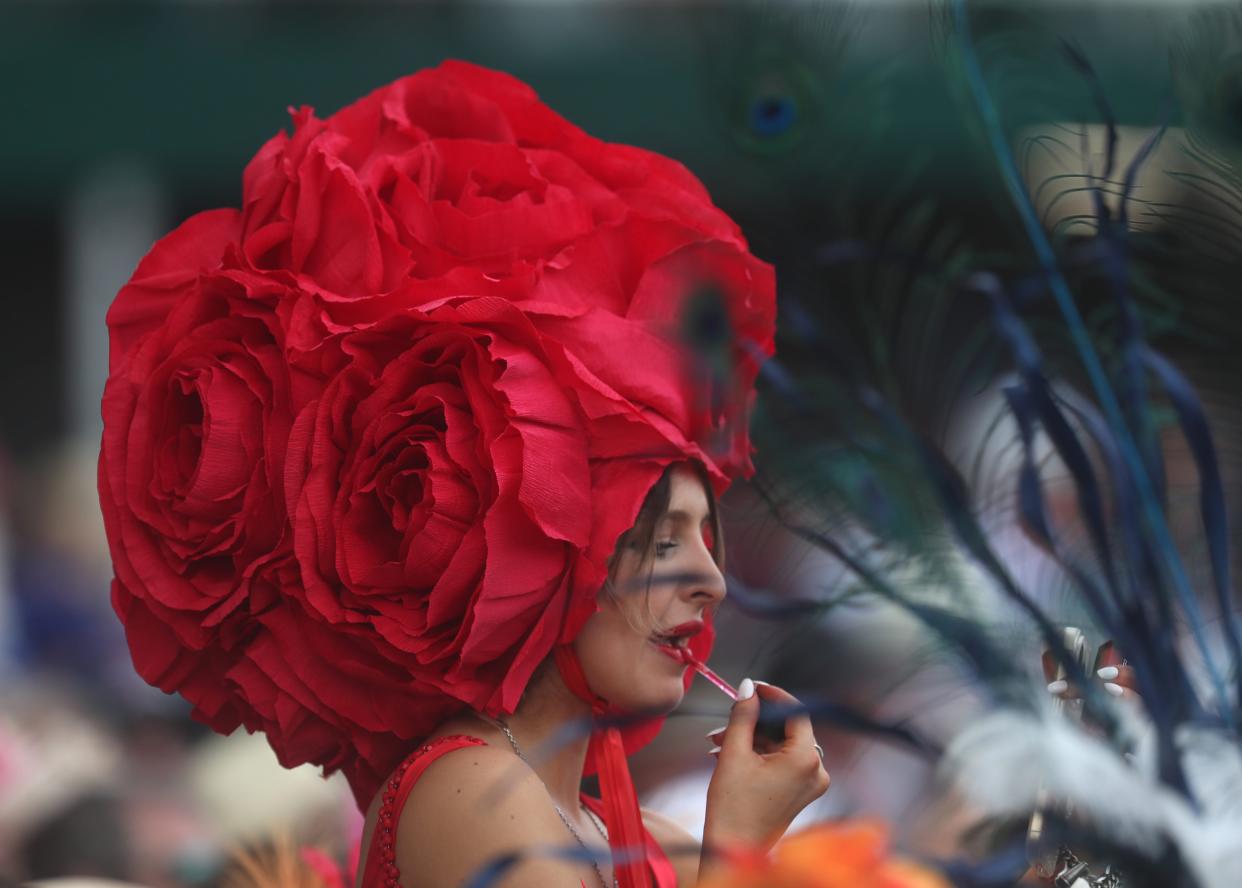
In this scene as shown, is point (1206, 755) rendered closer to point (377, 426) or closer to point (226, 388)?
point (377, 426)

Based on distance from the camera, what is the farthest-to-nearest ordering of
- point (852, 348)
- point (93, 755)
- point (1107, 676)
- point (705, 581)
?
1. point (93, 755)
2. point (705, 581)
3. point (852, 348)
4. point (1107, 676)

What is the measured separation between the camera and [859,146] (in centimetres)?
170

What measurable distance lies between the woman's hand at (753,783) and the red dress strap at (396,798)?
27 cm

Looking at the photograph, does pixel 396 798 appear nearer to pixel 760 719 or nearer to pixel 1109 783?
pixel 760 719

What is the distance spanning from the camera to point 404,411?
1.69 metres

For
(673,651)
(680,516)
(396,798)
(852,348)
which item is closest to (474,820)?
(396,798)

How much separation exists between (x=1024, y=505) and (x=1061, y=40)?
504mm

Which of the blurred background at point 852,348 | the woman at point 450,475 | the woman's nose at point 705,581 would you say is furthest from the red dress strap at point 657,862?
the woman's nose at point 705,581

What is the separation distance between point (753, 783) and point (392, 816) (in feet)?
1.29

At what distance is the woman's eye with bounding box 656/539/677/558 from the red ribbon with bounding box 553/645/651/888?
146mm

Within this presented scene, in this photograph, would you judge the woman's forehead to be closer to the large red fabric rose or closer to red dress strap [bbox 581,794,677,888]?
the large red fabric rose

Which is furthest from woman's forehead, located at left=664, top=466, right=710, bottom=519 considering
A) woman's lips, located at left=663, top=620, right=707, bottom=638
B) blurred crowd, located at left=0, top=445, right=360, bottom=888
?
blurred crowd, located at left=0, top=445, right=360, bottom=888

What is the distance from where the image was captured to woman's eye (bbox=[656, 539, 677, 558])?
5.69ft

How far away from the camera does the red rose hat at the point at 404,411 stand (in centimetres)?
167
